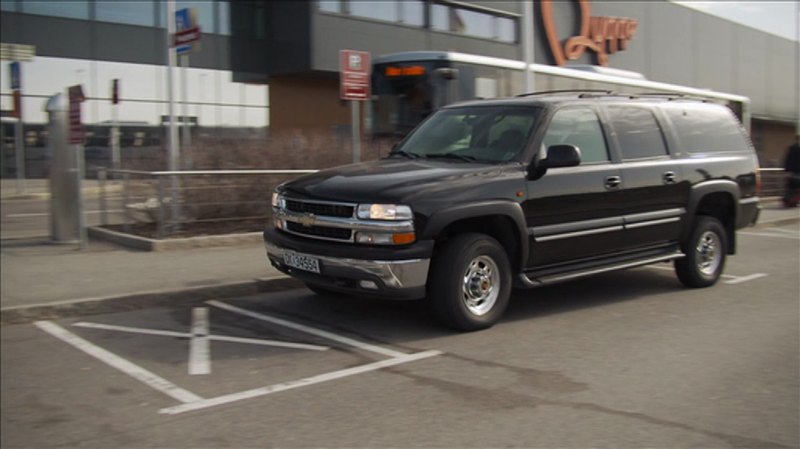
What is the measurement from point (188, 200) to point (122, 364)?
5607 mm

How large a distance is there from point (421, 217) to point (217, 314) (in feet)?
8.19

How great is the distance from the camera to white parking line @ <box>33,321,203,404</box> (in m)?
4.81

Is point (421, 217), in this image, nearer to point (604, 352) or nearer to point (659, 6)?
point (604, 352)

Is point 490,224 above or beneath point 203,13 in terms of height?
beneath

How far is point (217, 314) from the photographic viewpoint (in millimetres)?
7117

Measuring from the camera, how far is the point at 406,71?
15.6 metres

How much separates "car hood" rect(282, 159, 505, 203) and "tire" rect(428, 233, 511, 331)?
0.51m

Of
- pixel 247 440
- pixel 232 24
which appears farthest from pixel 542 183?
pixel 232 24

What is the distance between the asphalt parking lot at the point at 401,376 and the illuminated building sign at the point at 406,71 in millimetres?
8601

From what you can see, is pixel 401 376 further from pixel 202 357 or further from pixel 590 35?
pixel 590 35

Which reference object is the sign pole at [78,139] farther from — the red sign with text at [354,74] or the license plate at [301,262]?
the license plate at [301,262]

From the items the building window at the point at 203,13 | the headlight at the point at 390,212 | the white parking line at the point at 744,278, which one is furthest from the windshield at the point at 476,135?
the building window at the point at 203,13

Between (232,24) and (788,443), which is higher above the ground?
(232,24)

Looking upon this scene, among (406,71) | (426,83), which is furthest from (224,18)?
(426,83)
